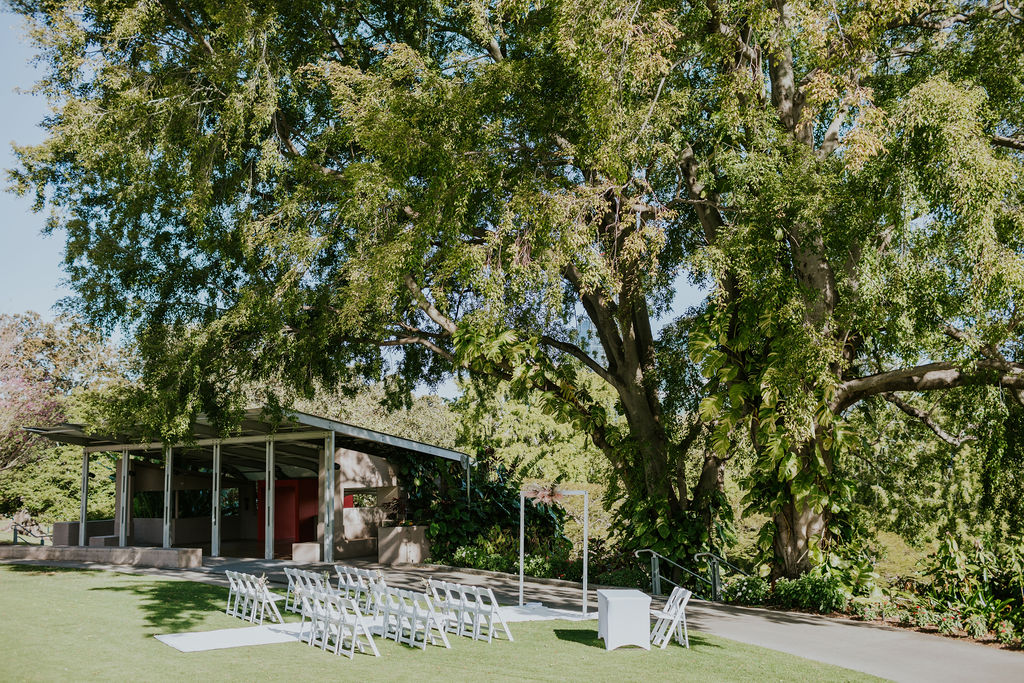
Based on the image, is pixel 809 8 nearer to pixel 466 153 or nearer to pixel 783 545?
pixel 466 153

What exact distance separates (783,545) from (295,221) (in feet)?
34.8

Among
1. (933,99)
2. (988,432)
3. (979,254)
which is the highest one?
(933,99)

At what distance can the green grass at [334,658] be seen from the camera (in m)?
8.74

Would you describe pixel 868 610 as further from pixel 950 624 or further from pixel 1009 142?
pixel 1009 142

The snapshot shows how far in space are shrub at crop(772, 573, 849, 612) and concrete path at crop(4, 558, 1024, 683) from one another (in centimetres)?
33

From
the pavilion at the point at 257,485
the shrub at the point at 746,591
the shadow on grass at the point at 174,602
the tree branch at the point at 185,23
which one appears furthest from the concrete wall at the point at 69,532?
the shrub at the point at 746,591

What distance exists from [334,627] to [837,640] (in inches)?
267

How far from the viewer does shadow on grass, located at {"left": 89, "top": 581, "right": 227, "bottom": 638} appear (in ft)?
39.1

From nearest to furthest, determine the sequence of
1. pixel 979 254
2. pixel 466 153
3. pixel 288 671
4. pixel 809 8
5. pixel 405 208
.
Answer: pixel 288 671 → pixel 979 254 → pixel 809 8 → pixel 466 153 → pixel 405 208

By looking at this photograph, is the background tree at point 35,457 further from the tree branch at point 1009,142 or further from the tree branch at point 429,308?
the tree branch at point 1009,142

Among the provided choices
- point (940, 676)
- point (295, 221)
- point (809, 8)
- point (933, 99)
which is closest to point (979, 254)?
point (933, 99)

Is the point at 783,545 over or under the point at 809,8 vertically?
under

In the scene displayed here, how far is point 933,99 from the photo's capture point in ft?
33.4

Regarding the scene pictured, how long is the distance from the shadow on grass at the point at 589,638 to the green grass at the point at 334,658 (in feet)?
0.05
